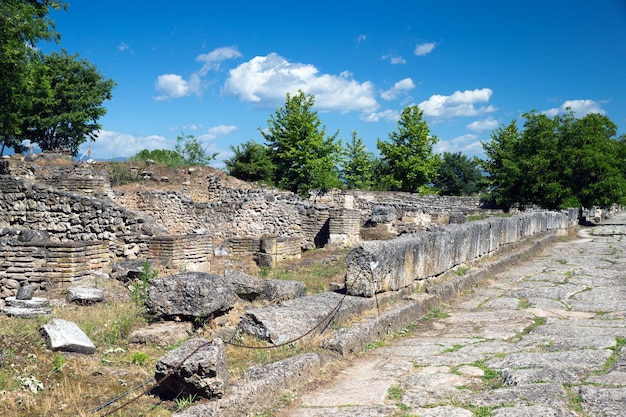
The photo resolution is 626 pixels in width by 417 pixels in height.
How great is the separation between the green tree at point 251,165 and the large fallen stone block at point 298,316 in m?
23.6

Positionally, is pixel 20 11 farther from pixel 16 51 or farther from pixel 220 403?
pixel 220 403

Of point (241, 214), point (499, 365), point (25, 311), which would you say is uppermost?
point (241, 214)

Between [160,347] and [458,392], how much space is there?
2905mm

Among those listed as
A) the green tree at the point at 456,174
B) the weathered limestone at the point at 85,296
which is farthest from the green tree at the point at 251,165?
the green tree at the point at 456,174

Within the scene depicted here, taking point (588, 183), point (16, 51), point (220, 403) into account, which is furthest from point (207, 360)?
point (588, 183)

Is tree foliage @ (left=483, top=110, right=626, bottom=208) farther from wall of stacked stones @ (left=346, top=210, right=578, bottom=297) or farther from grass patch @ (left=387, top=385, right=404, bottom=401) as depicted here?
grass patch @ (left=387, top=385, right=404, bottom=401)

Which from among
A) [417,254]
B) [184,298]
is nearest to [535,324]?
[417,254]

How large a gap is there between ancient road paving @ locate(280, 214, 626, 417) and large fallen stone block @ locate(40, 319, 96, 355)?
225cm

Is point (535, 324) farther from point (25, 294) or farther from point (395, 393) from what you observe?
point (25, 294)

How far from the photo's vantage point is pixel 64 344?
16.2 feet

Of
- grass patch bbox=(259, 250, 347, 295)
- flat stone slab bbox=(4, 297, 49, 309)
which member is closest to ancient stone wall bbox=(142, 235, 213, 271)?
grass patch bbox=(259, 250, 347, 295)

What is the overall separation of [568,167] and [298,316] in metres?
20.7

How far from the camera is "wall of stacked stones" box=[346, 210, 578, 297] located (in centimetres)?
658

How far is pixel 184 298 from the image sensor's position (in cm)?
580
